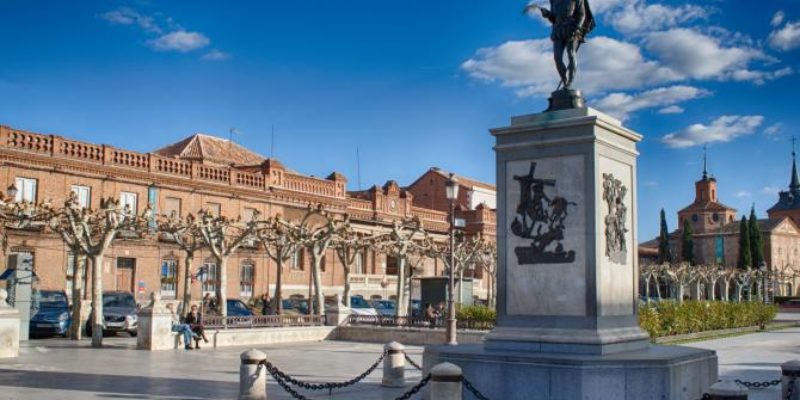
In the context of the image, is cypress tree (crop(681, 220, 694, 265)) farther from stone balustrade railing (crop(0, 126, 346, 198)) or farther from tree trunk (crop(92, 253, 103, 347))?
tree trunk (crop(92, 253, 103, 347))

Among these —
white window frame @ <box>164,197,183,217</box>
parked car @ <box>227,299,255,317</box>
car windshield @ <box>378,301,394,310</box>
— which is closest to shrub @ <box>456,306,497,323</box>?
parked car @ <box>227,299,255,317</box>

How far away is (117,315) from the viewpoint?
1254 inches

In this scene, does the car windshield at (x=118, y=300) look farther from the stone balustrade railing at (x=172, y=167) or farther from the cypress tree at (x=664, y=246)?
the cypress tree at (x=664, y=246)

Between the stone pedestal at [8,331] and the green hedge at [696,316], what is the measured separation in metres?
16.5

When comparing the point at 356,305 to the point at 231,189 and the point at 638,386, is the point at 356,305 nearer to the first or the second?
the point at 231,189

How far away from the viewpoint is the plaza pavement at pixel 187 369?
14672 millimetres

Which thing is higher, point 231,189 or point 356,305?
point 231,189

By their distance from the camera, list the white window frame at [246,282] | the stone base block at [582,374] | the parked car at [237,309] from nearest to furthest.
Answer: the stone base block at [582,374] < the parked car at [237,309] < the white window frame at [246,282]

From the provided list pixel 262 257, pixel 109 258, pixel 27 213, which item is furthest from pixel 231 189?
pixel 27 213

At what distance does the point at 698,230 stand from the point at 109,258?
110m

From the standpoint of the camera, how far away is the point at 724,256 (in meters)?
123

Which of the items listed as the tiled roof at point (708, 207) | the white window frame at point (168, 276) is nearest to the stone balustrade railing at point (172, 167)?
the white window frame at point (168, 276)

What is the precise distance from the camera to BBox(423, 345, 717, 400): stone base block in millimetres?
10523

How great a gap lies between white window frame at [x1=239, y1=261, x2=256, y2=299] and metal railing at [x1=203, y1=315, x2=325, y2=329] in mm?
16987
